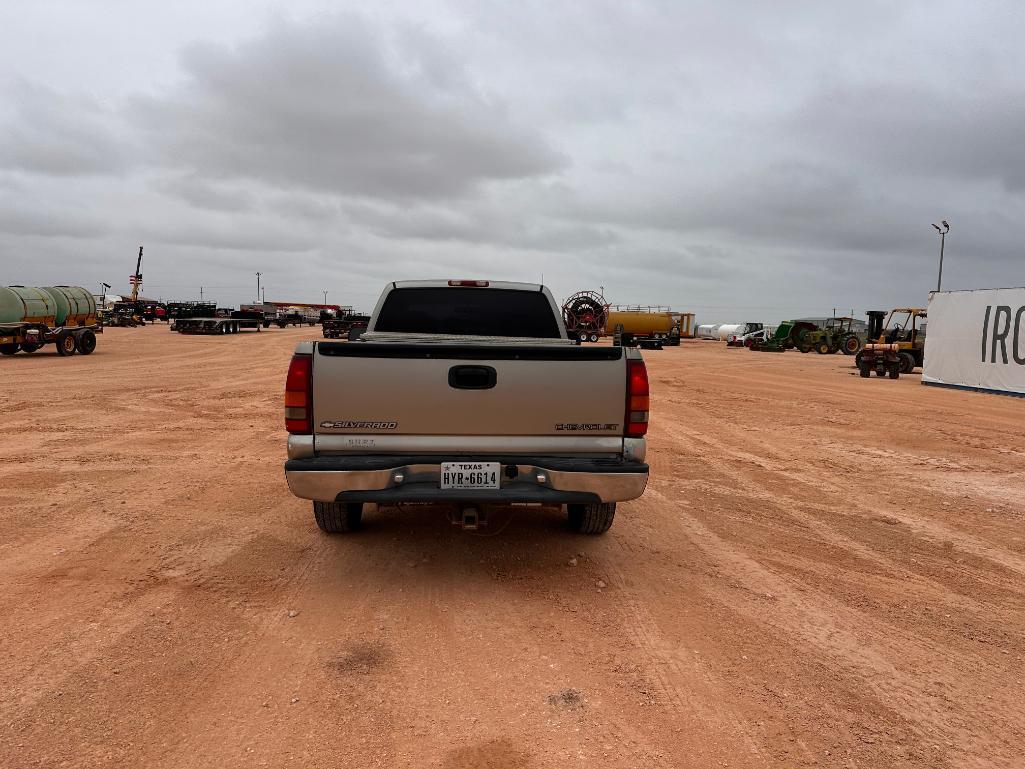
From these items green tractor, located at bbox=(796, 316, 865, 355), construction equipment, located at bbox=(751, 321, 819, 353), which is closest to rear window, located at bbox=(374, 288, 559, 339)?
green tractor, located at bbox=(796, 316, 865, 355)

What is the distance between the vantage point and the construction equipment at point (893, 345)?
79.9ft

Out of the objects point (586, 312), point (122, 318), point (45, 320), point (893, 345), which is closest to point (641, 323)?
point (586, 312)

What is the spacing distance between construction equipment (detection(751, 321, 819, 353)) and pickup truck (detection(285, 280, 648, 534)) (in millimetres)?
48408

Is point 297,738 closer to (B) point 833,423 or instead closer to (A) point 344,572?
(A) point 344,572

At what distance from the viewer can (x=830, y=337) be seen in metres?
45.6

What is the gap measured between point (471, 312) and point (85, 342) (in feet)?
77.4

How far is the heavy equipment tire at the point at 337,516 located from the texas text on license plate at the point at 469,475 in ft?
3.74

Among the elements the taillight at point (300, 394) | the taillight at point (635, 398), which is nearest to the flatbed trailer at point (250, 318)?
the taillight at point (300, 394)

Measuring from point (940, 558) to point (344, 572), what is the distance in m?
4.59

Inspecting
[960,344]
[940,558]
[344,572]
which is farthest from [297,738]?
[960,344]

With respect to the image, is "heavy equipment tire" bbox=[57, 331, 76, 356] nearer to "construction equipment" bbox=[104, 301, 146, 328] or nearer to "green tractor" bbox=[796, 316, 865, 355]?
"construction equipment" bbox=[104, 301, 146, 328]

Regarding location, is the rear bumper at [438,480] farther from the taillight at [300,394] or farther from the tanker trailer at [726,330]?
the tanker trailer at [726,330]

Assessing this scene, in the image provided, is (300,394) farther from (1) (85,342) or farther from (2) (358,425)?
(1) (85,342)

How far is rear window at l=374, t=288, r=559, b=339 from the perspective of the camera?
6.54 m
